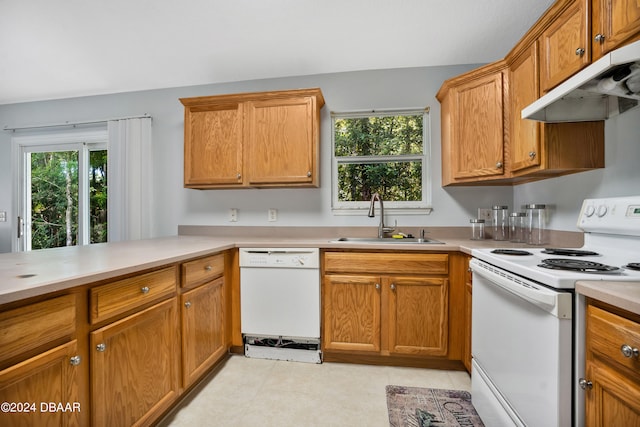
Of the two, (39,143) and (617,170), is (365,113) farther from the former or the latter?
(39,143)

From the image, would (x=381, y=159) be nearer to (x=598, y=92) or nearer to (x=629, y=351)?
(x=598, y=92)

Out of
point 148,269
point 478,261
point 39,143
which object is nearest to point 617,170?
point 478,261

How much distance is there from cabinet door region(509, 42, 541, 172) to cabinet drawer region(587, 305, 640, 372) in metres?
1.13

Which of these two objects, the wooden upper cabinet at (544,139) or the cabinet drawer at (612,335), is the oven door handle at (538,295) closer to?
the cabinet drawer at (612,335)

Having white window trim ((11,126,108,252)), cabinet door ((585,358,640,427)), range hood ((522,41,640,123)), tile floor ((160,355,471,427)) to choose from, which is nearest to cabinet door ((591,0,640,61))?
range hood ((522,41,640,123))

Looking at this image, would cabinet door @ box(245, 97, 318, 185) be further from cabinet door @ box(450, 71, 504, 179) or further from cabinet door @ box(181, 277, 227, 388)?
cabinet door @ box(450, 71, 504, 179)

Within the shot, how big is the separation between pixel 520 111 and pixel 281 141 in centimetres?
168

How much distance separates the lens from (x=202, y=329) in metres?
1.80

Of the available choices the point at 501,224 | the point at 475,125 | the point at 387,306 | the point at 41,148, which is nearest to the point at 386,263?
the point at 387,306

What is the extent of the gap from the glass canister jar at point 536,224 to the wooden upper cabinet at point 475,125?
1.12ft

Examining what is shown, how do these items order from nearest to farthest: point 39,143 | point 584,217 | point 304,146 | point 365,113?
1. point 584,217
2. point 304,146
3. point 365,113
4. point 39,143

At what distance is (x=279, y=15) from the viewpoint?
196 centimetres

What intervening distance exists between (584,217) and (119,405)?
2287 mm

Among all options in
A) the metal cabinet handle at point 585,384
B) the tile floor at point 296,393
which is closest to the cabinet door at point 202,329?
the tile floor at point 296,393
